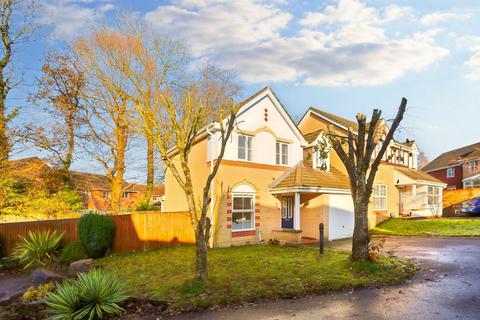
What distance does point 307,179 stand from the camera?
17.2 m

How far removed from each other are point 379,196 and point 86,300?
2199cm

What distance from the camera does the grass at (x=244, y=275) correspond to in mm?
7742

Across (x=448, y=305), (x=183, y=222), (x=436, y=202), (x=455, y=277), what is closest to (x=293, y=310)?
(x=448, y=305)

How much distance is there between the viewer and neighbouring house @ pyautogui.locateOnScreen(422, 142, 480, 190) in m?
37.7

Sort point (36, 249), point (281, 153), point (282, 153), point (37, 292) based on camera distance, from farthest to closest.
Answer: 1. point (282, 153)
2. point (281, 153)
3. point (36, 249)
4. point (37, 292)

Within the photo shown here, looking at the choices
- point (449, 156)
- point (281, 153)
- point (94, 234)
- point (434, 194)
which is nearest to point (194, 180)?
point (281, 153)

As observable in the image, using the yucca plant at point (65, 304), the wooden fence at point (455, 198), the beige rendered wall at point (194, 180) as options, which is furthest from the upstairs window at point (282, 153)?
the wooden fence at point (455, 198)

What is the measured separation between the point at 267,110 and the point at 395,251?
9515 millimetres

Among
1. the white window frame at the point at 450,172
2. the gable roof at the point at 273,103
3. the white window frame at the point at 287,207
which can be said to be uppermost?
the gable roof at the point at 273,103

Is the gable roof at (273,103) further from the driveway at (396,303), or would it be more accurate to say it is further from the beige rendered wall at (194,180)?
the driveway at (396,303)

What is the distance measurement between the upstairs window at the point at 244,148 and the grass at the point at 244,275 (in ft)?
17.7

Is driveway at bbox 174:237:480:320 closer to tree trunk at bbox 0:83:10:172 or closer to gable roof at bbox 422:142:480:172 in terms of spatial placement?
tree trunk at bbox 0:83:10:172

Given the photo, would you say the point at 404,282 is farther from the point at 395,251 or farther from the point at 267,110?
the point at 267,110

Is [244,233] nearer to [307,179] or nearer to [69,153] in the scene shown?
[307,179]
